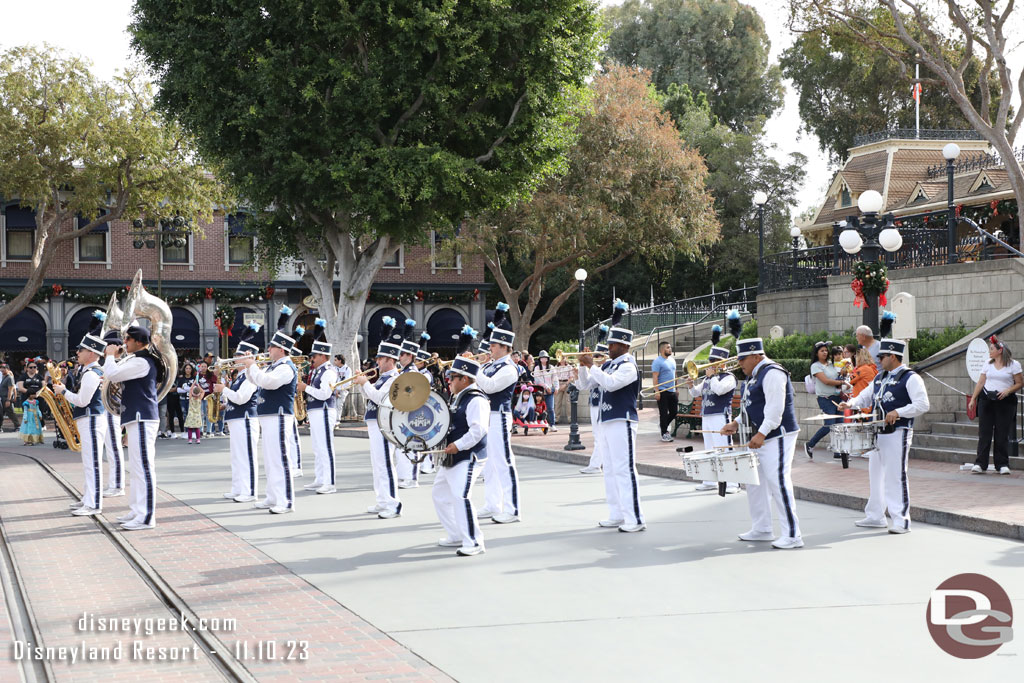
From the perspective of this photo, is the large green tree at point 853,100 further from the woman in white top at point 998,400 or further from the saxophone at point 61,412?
the saxophone at point 61,412

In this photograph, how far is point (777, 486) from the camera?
385 inches

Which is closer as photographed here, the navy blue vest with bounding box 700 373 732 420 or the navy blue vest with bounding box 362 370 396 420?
the navy blue vest with bounding box 362 370 396 420

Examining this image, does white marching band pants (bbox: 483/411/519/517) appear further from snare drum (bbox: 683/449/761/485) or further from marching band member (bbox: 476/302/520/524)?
snare drum (bbox: 683/449/761/485)

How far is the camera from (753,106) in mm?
55438

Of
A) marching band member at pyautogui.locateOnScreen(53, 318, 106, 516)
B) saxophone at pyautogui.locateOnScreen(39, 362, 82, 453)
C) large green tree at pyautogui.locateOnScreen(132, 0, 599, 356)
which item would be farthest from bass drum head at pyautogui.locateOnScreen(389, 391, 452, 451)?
large green tree at pyautogui.locateOnScreen(132, 0, 599, 356)

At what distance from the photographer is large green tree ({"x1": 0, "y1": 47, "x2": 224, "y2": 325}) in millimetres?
32844

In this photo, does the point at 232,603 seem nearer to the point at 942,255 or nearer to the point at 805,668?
the point at 805,668

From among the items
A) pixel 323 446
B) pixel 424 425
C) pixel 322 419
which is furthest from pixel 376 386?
pixel 424 425

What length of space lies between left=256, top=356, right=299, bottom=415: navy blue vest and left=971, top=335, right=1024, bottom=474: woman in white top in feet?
30.9

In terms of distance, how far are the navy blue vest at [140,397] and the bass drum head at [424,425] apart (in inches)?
130

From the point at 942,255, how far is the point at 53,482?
58.1 ft

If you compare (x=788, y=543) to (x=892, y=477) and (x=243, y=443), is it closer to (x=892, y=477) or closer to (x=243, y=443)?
(x=892, y=477)

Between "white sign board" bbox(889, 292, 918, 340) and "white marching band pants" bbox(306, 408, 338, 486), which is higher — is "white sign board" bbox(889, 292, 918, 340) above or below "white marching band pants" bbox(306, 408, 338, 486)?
above

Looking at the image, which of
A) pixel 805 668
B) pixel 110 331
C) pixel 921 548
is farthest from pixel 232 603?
pixel 110 331
